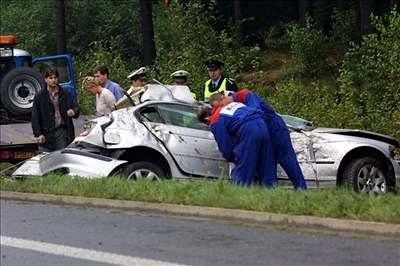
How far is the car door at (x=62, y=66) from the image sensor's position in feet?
57.8

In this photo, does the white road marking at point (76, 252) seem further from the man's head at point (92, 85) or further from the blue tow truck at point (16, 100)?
the blue tow truck at point (16, 100)

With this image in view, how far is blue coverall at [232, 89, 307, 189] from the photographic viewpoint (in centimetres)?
1072

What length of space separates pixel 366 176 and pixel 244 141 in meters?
1.76

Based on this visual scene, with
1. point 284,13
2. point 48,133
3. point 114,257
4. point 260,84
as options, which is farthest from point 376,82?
point 284,13

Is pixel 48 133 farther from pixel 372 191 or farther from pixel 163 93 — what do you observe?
pixel 372 191

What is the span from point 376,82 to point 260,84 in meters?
5.53

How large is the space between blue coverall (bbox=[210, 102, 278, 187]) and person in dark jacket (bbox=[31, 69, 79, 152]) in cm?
292

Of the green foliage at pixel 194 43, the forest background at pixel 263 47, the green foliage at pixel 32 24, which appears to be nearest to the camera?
the forest background at pixel 263 47

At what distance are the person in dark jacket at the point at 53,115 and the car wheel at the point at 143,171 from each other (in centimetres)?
206

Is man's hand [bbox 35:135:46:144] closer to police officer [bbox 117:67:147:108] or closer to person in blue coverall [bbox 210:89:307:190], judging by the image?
police officer [bbox 117:67:147:108]

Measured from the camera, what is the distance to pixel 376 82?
1691 centimetres

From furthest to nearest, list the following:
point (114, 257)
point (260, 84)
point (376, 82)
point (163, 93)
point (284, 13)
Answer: point (284, 13) → point (260, 84) → point (376, 82) → point (163, 93) → point (114, 257)

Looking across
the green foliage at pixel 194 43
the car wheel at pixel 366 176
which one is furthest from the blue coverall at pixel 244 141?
the green foliage at pixel 194 43

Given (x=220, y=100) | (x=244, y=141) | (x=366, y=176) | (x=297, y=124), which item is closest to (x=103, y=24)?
(x=297, y=124)
